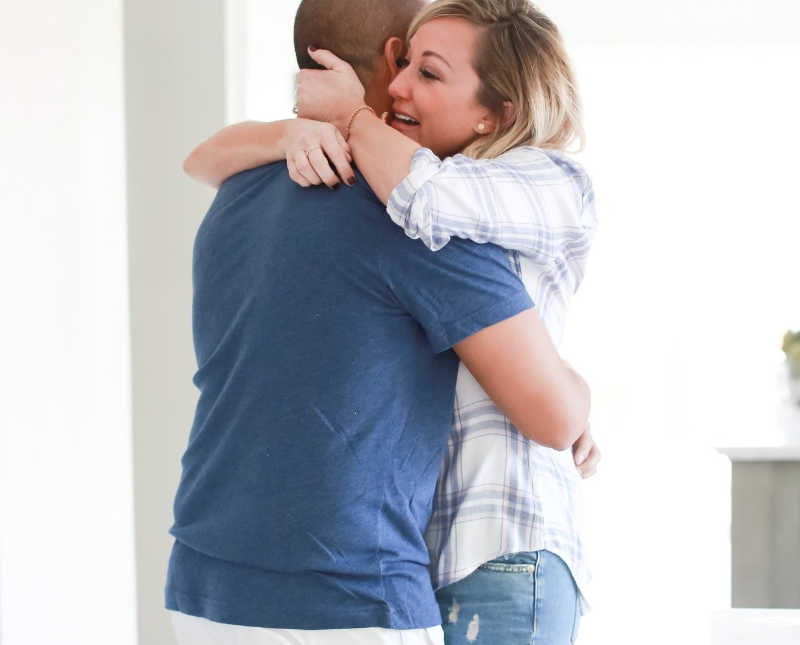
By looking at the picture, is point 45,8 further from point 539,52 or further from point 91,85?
point 539,52

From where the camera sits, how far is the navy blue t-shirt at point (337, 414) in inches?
34.2

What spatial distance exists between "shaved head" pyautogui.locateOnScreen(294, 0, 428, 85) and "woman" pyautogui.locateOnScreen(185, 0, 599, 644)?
0.02m

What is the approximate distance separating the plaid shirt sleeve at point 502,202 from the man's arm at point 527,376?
82 millimetres

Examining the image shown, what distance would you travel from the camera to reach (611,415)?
682 centimetres

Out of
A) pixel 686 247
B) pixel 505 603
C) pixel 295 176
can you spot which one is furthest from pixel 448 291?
pixel 686 247

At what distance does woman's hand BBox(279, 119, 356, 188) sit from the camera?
2.97ft

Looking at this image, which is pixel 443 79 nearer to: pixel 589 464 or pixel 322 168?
pixel 322 168

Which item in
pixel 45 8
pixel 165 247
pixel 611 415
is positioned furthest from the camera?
pixel 611 415

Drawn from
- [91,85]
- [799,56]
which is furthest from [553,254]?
[799,56]

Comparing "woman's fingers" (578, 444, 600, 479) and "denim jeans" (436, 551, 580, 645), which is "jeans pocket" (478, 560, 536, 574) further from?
"woman's fingers" (578, 444, 600, 479)

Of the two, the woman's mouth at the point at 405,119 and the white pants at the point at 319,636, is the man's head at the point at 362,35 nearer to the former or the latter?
the woman's mouth at the point at 405,119

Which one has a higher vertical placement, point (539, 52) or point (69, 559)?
point (539, 52)

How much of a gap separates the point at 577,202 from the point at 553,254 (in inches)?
2.4

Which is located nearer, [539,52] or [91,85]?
[539,52]
